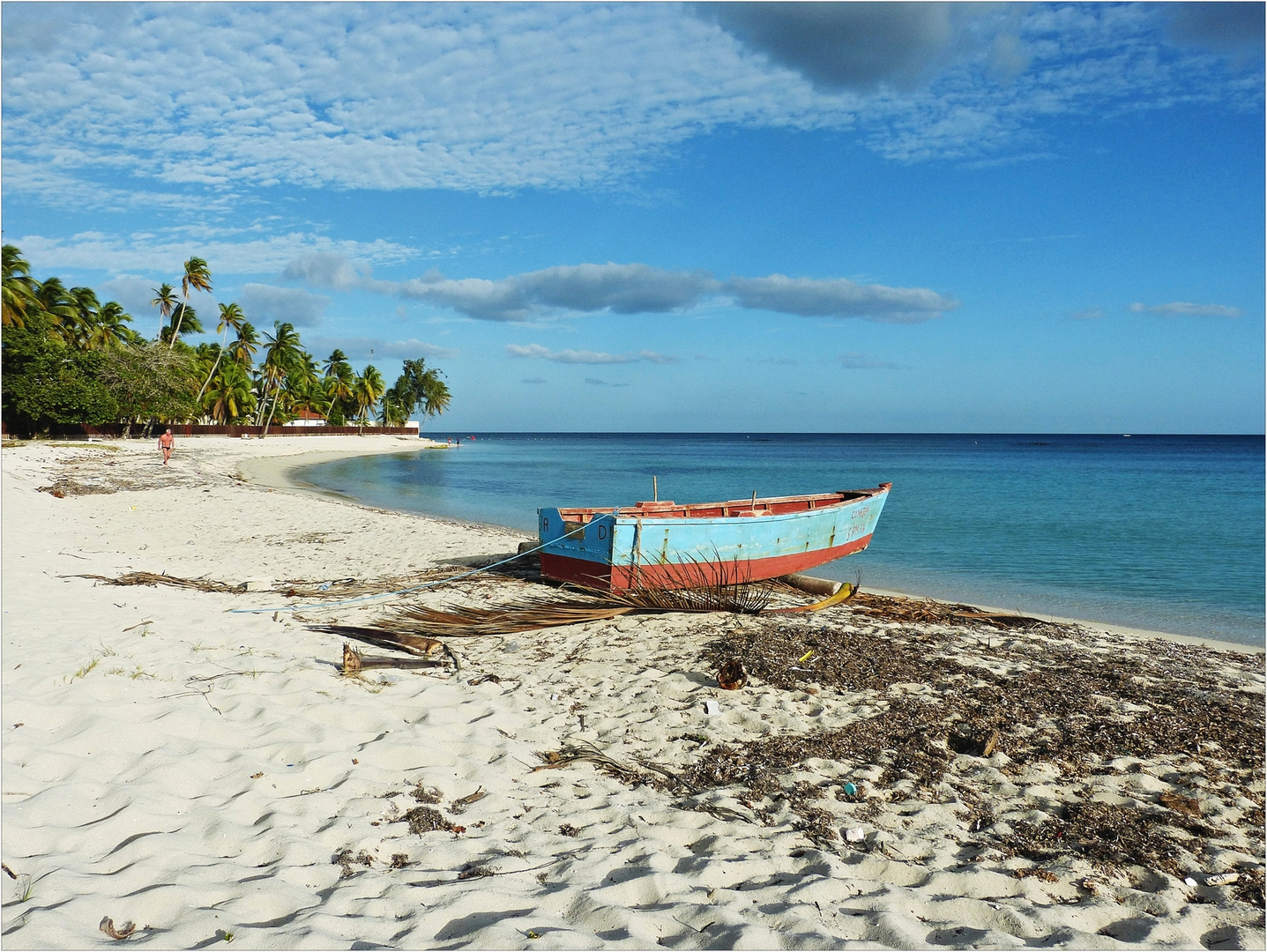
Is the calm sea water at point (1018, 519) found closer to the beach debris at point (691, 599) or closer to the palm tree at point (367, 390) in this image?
the beach debris at point (691, 599)

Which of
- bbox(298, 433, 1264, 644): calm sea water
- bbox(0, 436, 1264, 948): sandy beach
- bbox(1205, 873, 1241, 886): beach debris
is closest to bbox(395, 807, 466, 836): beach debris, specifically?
bbox(0, 436, 1264, 948): sandy beach

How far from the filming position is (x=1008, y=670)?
273 inches

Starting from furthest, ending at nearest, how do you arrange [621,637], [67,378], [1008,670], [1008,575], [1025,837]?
[67,378] → [1008,575] → [621,637] → [1008,670] → [1025,837]

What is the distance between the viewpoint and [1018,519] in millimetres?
23953

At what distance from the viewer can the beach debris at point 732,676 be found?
20.1 feet

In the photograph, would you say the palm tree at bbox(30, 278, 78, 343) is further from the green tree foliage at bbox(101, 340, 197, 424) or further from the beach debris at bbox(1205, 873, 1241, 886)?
the beach debris at bbox(1205, 873, 1241, 886)

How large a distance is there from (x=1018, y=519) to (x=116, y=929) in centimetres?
2589

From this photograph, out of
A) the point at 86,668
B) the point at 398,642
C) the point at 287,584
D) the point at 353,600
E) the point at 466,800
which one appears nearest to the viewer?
the point at 466,800

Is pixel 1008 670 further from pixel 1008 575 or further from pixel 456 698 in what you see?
pixel 1008 575

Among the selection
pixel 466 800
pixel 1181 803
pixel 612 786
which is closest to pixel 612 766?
pixel 612 786

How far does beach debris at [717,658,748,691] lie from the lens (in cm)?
613

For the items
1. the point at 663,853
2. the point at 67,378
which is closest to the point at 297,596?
the point at 663,853

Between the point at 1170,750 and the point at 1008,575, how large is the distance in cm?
1022

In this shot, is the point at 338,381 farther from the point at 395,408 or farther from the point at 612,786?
the point at 612,786
